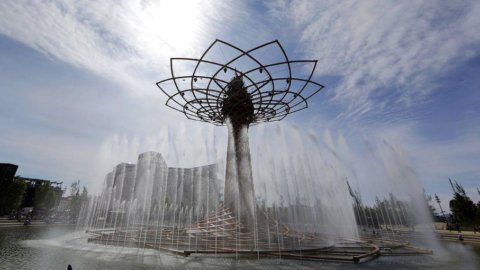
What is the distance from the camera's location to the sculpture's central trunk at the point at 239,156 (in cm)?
2067

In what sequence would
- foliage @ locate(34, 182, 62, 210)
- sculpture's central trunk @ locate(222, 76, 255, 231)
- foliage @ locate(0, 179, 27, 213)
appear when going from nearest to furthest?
sculpture's central trunk @ locate(222, 76, 255, 231)
foliage @ locate(0, 179, 27, 213)
foliage @ locate(34, 182, 62, 210)

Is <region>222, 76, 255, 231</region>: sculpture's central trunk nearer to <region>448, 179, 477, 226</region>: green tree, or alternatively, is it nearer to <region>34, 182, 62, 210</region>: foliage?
<region>448, 179, 477, 226</region>: green tree

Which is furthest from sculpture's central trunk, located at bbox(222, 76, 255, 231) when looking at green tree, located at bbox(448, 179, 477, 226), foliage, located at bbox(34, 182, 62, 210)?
A: foliage, located at bbox(34, 182, 62, 210)

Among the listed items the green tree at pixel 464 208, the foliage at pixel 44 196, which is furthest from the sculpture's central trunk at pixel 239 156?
the foliage at pixel 44 196

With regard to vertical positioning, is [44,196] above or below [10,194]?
above

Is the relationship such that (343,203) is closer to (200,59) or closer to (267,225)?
(267,225)

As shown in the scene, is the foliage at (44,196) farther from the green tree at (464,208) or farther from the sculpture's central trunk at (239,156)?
the green tree at (464,208)

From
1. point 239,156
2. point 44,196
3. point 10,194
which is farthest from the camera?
point 44,196

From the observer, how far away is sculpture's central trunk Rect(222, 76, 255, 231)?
20.7 m

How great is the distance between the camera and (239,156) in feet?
76.5

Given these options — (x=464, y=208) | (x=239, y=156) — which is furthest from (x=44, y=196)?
(x=464, y=208)

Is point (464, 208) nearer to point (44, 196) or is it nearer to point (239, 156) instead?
point (239, 156)

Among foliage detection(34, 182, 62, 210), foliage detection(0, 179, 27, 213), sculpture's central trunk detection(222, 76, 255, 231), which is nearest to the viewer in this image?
sculpture's central trunk detection(222, 76, 255, 231)

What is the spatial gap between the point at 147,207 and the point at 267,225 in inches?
2293
